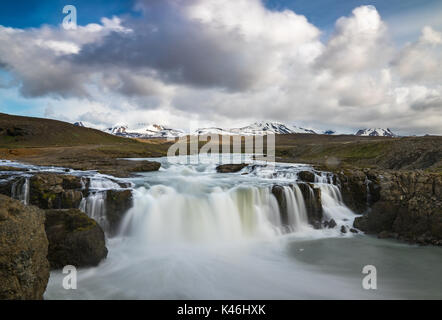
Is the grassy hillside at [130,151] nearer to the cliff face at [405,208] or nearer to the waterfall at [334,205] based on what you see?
the cliff face at [405,208]

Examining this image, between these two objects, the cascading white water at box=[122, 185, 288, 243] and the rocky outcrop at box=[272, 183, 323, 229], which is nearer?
the cascading white water at box=[122, 185, 288, 243]

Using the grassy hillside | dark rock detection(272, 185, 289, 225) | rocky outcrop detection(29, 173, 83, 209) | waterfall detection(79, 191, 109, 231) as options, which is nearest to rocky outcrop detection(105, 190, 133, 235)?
waterfall detection(79, 191, 109, 231)

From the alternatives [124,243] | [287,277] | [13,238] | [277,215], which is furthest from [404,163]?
[13,238]

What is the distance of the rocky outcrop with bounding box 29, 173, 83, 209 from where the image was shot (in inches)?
585

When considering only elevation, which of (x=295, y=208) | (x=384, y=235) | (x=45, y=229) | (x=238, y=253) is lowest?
(x=238, y=253)

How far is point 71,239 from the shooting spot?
33.4 ft

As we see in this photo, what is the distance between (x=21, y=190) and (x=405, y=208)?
74.6 ft

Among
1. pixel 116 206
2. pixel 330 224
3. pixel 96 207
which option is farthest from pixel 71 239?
pixel 330 224

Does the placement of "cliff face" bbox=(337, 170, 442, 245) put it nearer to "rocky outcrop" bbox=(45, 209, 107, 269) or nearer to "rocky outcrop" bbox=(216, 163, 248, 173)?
"rocky outcrop" bbox=(216, 163, 248, 173)

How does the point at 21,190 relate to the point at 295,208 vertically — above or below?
above

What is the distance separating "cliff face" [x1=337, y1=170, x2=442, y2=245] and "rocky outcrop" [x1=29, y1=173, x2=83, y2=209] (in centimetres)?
1747

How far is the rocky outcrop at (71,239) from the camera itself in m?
10.2

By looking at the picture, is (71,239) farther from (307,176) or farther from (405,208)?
(307,176)
